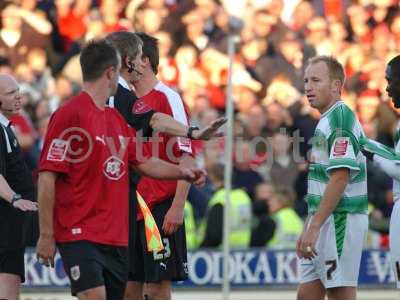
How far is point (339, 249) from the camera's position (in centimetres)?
928

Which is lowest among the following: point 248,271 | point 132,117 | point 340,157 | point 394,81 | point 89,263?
point 248,271

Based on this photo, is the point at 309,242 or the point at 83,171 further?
the point at 309,242

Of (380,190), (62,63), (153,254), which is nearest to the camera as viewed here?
(153,254)

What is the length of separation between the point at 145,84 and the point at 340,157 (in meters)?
1.78

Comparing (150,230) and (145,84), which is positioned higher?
(145,84)

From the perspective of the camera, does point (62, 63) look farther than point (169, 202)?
Yes

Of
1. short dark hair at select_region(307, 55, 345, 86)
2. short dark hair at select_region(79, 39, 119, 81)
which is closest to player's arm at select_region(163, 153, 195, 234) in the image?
short dark hair at select_region(307, 55, 345, 86)

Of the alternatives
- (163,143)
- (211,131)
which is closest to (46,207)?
(211,131)

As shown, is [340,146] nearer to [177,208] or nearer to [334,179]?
[334,179]

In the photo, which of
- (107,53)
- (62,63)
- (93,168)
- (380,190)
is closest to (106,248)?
(93,168)

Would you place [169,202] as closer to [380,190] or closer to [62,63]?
[380,190]

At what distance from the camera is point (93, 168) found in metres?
8.30

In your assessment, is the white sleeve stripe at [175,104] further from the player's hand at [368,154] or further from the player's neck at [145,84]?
the player's hand at [368,154]

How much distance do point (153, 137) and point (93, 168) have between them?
1.50m
